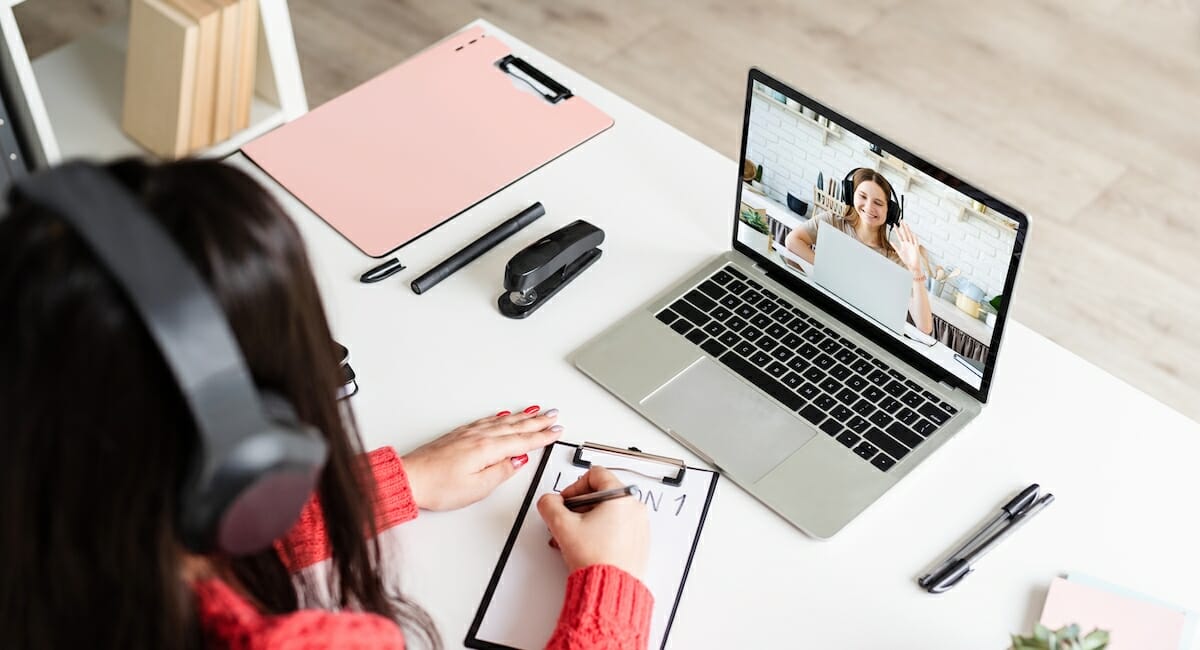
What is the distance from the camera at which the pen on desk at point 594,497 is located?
1.11 m

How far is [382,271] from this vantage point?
137 centimetres

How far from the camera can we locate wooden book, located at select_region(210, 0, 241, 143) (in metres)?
2.11

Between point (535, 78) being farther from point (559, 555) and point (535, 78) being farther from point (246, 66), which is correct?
point (246, 66)

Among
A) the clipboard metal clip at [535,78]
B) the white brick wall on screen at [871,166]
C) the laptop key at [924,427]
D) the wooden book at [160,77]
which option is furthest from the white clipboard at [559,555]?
the wooden book at [160,77]

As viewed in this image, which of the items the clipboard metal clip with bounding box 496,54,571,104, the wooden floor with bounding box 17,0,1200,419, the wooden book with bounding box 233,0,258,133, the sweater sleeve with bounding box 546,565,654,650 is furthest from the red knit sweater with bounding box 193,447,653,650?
the wooden floor with bounding box 17,0,1200,419

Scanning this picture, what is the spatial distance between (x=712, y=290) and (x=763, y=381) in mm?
143

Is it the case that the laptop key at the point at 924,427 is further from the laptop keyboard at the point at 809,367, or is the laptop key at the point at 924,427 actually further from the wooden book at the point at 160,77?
the wooden book at the point at 160,77

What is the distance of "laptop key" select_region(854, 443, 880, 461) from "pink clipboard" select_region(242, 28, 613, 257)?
→ 22.4 inches

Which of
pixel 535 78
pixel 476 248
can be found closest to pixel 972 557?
pixel 476 248

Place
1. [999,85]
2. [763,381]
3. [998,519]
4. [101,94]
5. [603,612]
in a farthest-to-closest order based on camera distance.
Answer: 1. [999,85]
2. [101,94]
3. [763,381]
4. [998,519]
5. [603,612]

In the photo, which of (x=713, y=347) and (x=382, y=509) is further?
(x=713, y=347)

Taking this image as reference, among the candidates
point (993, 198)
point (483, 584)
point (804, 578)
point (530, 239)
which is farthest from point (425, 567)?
point (993, 198)

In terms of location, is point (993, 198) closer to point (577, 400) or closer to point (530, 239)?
point (577, 400)

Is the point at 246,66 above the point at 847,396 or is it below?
below
